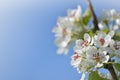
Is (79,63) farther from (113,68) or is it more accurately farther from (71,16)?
(71,16)

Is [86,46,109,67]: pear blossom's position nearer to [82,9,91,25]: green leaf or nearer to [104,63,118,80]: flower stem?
[104,63,118,80]: flower stem

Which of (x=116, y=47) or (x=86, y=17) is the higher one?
(x=86, y=17)

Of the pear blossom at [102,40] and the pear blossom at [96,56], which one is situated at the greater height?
the pear blossom at [102,40]

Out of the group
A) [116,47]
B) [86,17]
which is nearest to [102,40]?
[116,47]

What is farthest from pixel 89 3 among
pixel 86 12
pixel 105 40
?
pixel 105 40

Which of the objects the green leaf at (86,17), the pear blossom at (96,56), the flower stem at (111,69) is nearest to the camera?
the flower stem at (111,69)

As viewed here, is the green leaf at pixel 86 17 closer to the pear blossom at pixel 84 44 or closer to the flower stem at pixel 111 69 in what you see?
the pear blossom at pixel 84 44

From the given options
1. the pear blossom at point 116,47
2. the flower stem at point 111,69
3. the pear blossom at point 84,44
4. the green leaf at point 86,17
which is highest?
the green leaf at point 86,17

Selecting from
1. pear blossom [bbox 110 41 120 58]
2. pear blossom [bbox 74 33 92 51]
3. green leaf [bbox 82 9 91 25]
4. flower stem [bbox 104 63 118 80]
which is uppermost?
green leaf [bbox 82 9 91 25]

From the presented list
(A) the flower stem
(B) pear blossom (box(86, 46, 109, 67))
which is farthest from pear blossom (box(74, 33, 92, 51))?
(A) the flower stem

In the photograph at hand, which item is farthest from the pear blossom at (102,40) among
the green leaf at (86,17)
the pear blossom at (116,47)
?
the green leaf at (86,17)

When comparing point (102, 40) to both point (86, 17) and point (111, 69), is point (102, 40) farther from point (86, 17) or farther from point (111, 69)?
A: point (86, 17)
